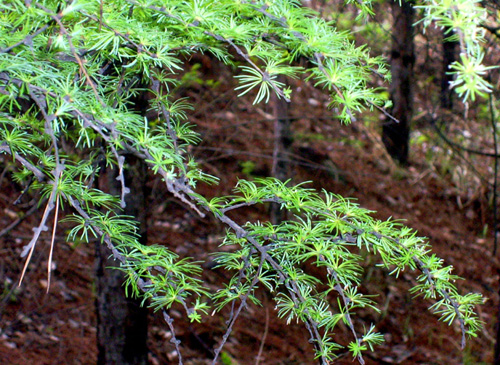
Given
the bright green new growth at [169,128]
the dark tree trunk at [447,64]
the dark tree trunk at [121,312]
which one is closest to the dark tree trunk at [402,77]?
the dark tree trunk at [447,64]

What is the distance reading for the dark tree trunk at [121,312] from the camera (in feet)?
9.46

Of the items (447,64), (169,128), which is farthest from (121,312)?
(447,64)

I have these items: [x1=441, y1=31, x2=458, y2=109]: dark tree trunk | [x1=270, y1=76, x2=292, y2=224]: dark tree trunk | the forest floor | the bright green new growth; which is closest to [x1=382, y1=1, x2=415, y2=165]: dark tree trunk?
[x1=441, y1=31, x2=458, y2=109]: dark tree trunk

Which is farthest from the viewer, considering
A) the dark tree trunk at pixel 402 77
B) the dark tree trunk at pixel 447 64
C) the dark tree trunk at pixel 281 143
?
the dark tree trunk at pixel 402 77

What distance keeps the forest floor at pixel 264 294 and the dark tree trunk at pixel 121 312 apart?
9.6 inches

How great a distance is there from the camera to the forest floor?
3.90m

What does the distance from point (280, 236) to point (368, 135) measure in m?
6.12

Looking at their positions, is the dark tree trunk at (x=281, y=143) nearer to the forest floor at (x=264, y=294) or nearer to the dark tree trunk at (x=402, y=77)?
the forest floor at (x=264, y=294)

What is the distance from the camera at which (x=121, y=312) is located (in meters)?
3.03

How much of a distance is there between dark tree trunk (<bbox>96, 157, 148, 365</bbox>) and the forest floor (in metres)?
0.24

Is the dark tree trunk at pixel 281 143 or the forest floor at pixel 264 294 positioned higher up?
the dark tree trunk at pixel 281 143

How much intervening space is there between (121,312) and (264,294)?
52.0 inches

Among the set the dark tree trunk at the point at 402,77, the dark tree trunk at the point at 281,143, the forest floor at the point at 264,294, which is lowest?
the forest floor at the point at 264,294

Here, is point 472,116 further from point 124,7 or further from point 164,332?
point 124,7
